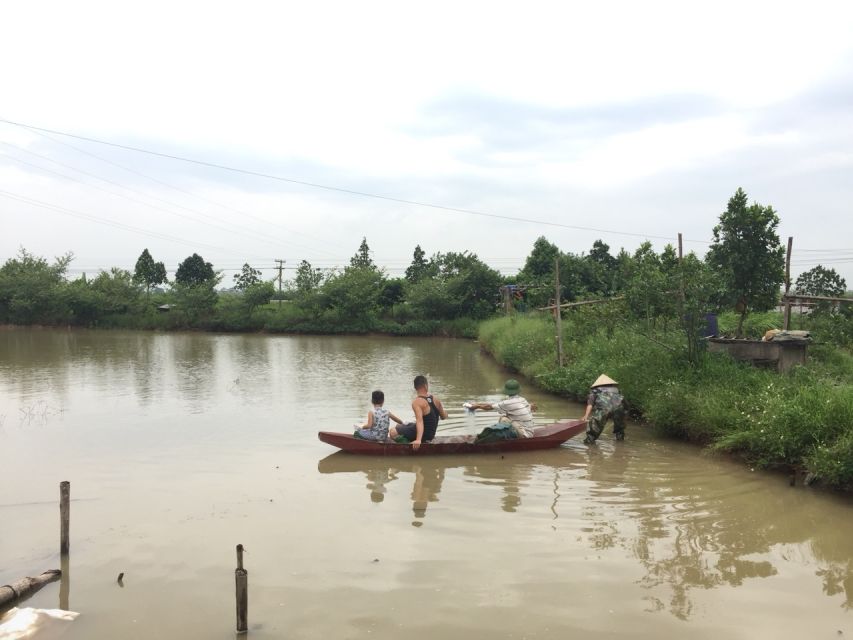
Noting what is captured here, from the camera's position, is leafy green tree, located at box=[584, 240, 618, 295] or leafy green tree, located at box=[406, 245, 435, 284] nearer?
leafy green tree, located at box=[584, 240, 618, 295]

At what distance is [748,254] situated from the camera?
45.6ft

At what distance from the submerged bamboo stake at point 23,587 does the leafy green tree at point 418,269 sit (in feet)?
133

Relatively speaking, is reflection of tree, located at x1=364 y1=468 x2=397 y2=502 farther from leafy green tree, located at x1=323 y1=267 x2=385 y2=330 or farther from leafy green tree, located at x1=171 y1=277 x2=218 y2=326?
leafy green tree, located at x1=171 y1=277 x2=218 y2=326

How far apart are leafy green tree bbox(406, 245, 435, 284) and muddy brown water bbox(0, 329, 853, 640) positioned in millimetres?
34337

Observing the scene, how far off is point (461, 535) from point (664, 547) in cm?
199

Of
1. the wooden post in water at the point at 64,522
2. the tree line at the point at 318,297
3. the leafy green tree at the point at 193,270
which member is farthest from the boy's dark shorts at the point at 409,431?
the leafy green tree at the point at 193,270

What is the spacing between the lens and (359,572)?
19.6 feet

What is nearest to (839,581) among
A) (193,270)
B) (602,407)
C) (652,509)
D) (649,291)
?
(652,509)

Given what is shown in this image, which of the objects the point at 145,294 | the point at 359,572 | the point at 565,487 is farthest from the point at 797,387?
the point at 145,294

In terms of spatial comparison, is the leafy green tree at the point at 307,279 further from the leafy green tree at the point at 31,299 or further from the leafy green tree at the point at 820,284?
the leafy green tree at the point at 820,284

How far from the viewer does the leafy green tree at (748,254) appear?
13867 mm

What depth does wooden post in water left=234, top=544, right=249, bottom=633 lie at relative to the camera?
4.66 meters

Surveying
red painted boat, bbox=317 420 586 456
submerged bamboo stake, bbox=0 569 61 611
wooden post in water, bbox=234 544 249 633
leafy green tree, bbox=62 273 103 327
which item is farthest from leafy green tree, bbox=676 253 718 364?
leafy green tree, bbox=62 273 103 327

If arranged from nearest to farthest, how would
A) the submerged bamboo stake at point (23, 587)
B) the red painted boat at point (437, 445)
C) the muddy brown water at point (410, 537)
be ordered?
1. the muddy brown water at point (410, 537)
2. the submerged bamboo stake at point (23, 587)
3. the red painted boat at point (437, 445)
